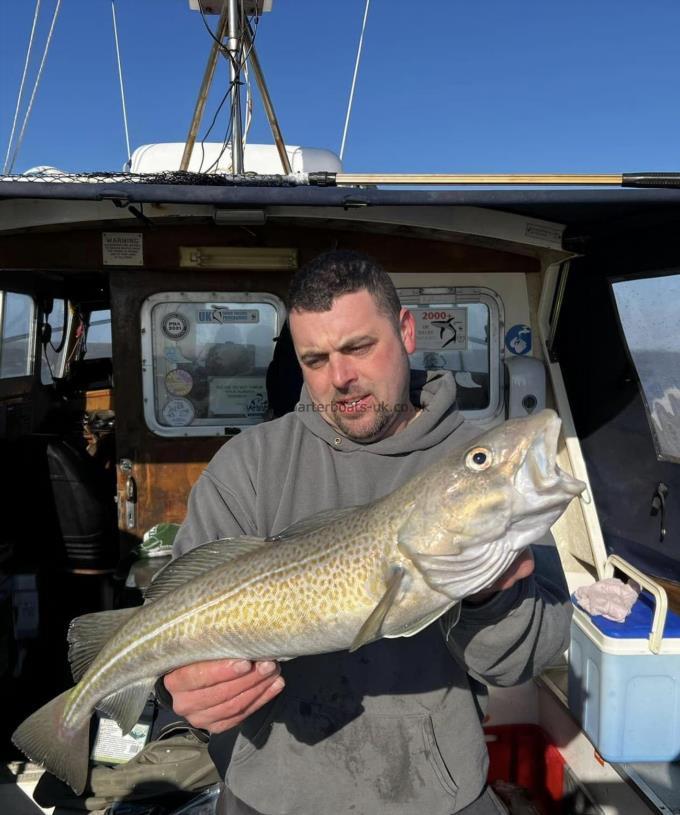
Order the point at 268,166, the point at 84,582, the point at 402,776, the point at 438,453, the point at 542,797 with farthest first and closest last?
1. the point at 84,582
2. the point at 268,166
3. the point at 542,797
4. the point at 438,453
5. the point at 402,776

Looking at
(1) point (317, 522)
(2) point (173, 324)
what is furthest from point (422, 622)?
(2) point (173, 324)

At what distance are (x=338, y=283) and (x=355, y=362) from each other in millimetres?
336

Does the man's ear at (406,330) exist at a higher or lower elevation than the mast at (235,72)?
lower

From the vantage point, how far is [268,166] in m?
5.49

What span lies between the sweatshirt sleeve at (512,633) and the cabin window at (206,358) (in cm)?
364

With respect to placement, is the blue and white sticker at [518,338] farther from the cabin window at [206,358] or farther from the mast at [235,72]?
the mast at [235,72]

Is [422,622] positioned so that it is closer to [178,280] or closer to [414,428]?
[414,428]

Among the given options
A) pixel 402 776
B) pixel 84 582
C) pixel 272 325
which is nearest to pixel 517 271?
pixel 272 325

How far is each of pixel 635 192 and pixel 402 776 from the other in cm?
312

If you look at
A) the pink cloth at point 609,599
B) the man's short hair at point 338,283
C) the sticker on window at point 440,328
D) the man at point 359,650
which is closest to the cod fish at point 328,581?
the man at point 359,650

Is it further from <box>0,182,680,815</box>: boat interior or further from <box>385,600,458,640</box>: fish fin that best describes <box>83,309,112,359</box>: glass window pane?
<box>385,600,458,640</box>: fish fin

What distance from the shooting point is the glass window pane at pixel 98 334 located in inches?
366

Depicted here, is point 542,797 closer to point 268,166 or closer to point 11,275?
point 268,166

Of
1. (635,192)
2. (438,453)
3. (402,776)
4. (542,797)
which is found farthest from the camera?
(542,797)
